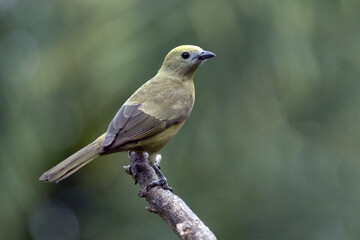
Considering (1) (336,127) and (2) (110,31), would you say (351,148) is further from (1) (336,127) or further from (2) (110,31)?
(2) (110,31)

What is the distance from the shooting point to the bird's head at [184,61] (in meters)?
5.45

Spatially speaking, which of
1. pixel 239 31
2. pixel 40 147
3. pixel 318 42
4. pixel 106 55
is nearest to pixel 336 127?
pixel 318 42

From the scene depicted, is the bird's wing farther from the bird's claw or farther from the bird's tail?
the bird's claw

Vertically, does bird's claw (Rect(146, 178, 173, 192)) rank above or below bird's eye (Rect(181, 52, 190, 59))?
below

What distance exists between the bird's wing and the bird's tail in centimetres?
11

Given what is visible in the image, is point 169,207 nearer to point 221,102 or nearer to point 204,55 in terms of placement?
point 204,55

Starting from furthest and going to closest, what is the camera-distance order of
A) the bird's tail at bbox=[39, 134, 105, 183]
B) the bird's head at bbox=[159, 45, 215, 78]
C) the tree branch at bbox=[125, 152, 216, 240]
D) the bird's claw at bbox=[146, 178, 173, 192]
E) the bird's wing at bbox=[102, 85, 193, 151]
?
the bird's head at bbox=[159, 45, 215, 78], the bird's wing at bbox=[102, 85, 193, 151], the bird's claw at bbox=[146, 178, 173, 192], the bird's tail at bbox=[39, 134, 105, 183], the tree branch at bbox=[125, 152, 216, 240]

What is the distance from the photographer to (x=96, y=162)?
7.39m

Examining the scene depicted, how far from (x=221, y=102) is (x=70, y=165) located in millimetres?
2591

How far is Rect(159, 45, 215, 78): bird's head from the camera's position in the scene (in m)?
5.45

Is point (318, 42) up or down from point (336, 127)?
up

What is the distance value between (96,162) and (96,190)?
1.45 ft

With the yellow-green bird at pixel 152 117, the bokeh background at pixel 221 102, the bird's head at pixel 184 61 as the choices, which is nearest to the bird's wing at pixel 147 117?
the yellow-green bird at pixel 152 117

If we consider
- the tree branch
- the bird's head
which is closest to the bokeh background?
the bird's head
